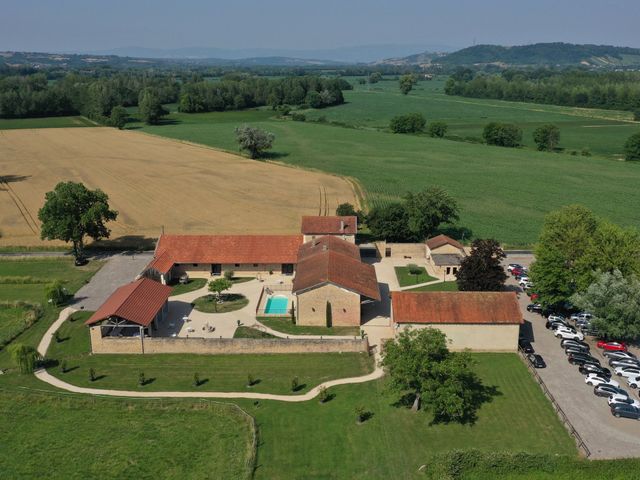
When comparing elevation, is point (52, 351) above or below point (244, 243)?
below

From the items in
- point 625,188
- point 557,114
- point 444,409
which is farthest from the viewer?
point 557,114

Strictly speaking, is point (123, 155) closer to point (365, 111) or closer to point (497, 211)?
point (497, 211)

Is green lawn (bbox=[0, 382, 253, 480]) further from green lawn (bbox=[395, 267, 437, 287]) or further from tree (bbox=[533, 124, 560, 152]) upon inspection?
tree (bbox=[533, 124, 560, 152])

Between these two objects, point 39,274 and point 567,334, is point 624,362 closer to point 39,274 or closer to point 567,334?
point 567,334

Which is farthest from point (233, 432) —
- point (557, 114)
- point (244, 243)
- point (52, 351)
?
point (557, 114)

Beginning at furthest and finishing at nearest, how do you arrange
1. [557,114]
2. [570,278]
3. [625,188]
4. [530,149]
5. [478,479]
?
[557,114] → [530,149] → [625,188] → [570,278] → [478,479]

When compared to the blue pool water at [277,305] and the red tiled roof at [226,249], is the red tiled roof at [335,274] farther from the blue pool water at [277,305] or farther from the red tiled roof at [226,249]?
the red tiled roof at [226,249]

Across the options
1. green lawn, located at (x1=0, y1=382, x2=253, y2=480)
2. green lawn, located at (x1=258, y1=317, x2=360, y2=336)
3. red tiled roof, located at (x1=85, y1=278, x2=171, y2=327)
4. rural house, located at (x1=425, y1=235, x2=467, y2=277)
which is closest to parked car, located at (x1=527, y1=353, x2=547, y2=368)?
green lawn, located at (x1=258, y1=317, x2=360, y2=336)
